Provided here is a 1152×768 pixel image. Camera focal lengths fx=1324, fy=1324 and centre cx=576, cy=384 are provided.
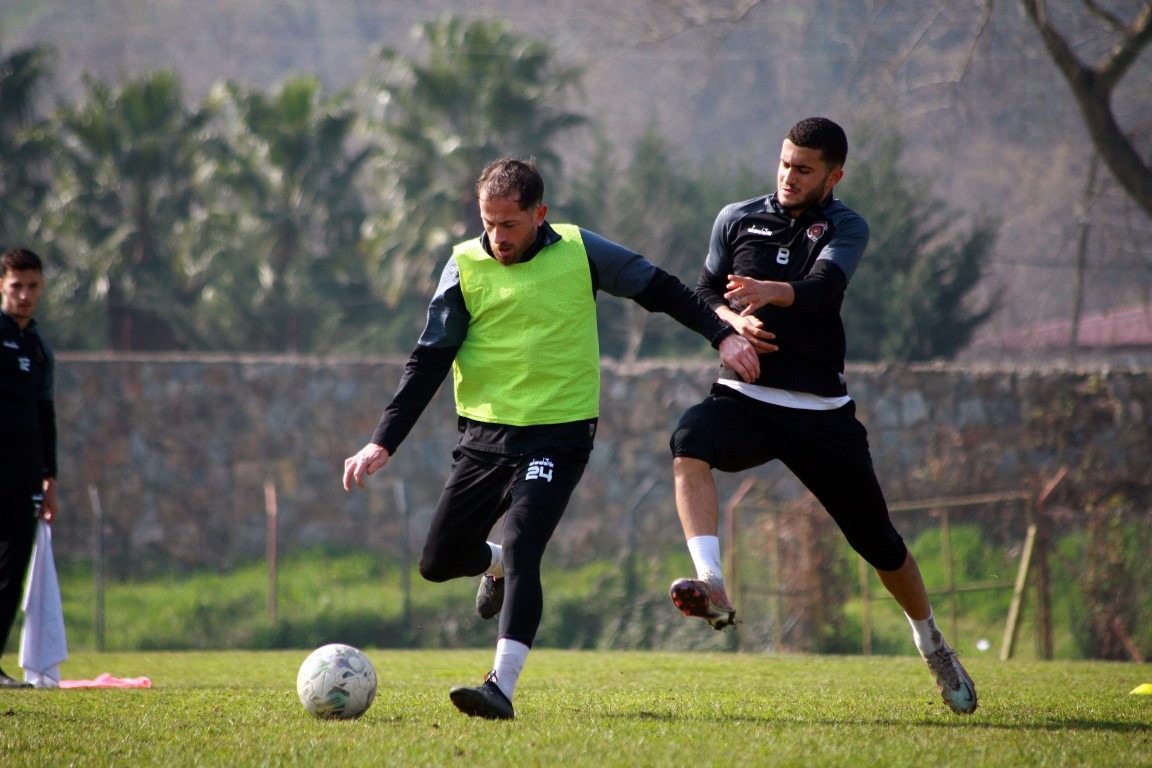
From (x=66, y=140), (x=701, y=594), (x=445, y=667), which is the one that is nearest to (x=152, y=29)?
(x=66, y=140)

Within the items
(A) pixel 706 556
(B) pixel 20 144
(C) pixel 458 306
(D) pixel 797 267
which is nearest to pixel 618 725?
(A) pixel 706 556

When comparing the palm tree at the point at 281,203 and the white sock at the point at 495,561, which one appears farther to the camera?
the palm tree at the point at 281,203

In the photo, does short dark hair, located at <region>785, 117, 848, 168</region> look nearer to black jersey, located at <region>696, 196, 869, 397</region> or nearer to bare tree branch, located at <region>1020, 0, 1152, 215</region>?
black jersey, located at <region>696, 196, 869, 397</region>

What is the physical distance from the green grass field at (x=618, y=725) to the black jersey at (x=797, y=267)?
4.51ft

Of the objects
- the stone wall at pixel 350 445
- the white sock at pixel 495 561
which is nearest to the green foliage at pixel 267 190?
the stone wall at pixel 350 445

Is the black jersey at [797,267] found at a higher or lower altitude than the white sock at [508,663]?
higher

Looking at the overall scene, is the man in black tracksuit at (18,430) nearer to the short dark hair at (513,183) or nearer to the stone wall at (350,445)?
the short dark hair at (513,183)

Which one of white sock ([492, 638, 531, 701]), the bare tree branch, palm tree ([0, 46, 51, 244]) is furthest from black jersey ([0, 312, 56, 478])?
palm tree ([0, 46, 51, 244])

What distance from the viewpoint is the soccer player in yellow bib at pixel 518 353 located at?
17.3 feet

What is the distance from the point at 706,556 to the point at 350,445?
46.5 feet

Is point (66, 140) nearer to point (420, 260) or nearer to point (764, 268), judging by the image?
point (420, 260)

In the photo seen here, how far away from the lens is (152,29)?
65.5m

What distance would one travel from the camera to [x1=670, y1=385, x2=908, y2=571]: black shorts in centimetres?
523

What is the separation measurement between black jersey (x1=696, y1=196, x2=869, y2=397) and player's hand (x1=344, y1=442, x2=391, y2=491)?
57.2 inches
